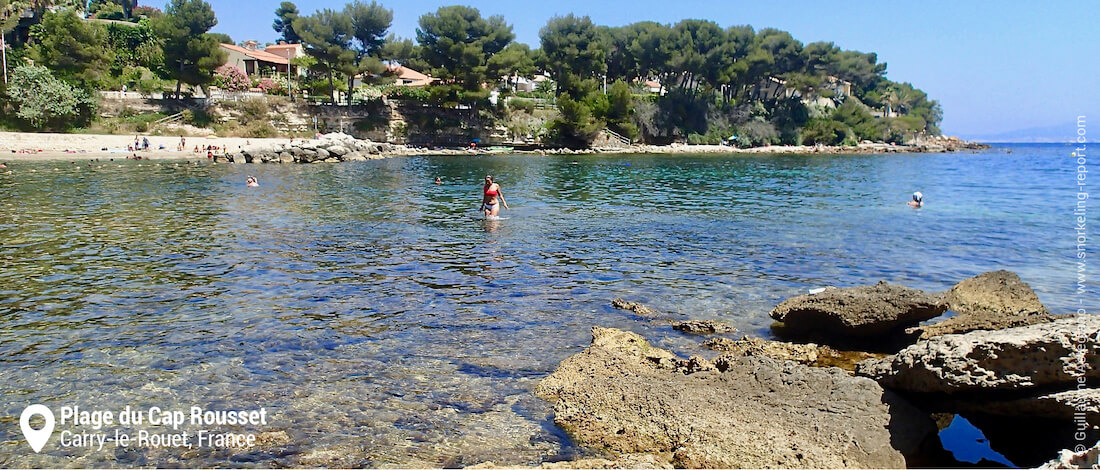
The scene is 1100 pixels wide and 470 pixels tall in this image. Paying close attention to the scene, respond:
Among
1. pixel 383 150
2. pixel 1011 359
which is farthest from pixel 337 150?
pixel 1011 359

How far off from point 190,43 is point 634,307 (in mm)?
70889

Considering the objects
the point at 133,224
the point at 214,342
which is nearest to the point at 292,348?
the point at 214,342

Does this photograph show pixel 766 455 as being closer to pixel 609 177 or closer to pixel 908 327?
pixel 908 327

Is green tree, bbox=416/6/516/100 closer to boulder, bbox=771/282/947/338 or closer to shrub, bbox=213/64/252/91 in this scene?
shrub, bbox=213/64/252/91

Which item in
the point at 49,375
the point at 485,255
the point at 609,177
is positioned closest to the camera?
the point at 49,375

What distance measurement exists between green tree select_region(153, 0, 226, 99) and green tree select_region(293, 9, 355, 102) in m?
9.51

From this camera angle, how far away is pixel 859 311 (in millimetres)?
9703

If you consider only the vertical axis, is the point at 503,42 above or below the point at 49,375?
above

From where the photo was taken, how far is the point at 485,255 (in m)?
17.2

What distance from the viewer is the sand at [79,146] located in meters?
54.6

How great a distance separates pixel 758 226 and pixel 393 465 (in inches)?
759

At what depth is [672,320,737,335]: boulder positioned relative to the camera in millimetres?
10594

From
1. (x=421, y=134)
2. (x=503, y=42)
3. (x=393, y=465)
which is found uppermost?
(x=503, y=42)

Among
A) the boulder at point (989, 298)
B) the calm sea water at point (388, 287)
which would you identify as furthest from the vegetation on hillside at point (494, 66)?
the boulder at point (989, 298)
